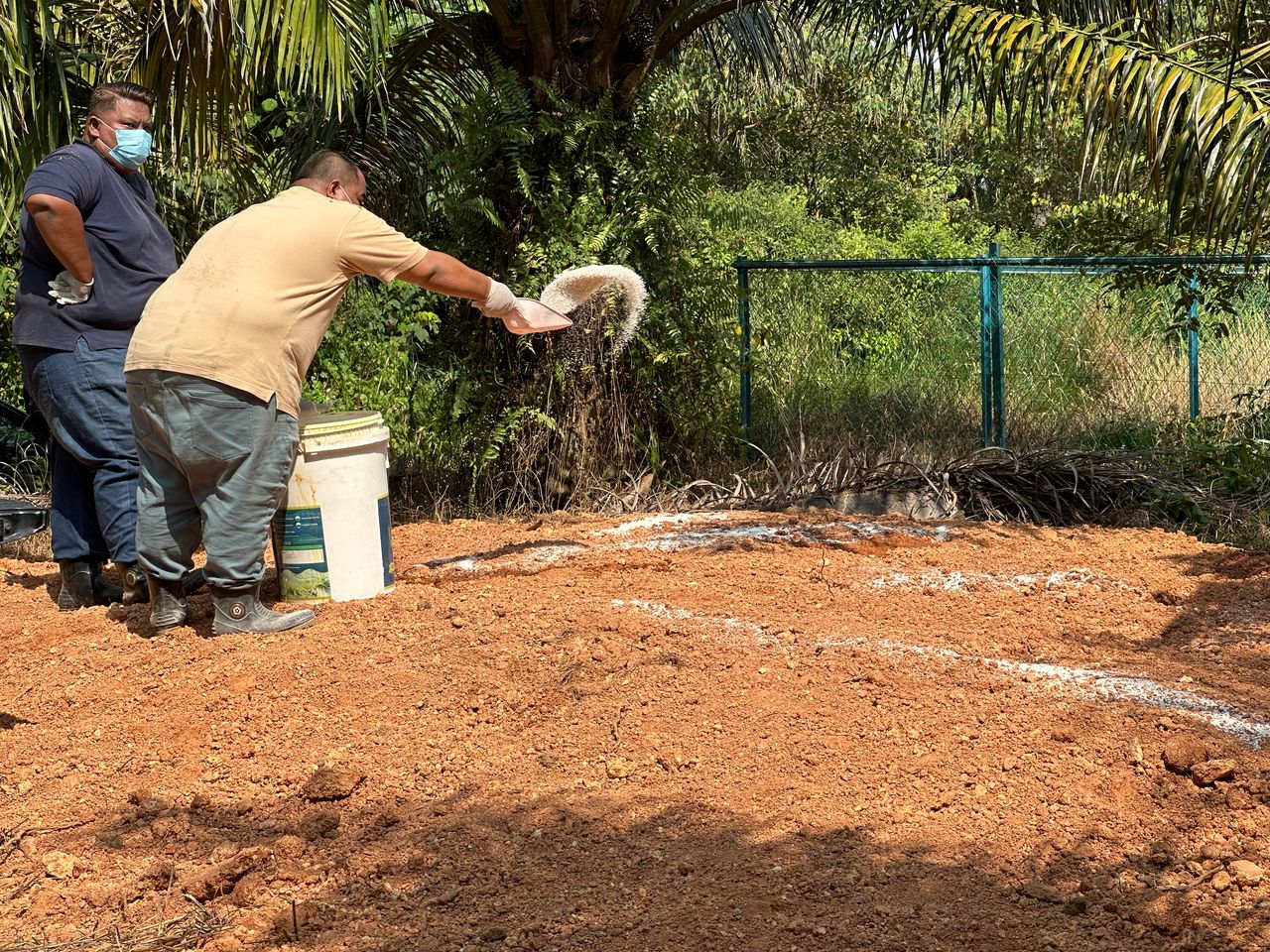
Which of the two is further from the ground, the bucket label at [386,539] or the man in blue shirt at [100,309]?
the man in blue shirt at [100,309]

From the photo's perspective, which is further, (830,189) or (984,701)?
(830,189)

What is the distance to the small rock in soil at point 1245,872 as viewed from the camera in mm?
2961

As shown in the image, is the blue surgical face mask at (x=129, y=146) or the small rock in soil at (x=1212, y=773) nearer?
the small rock in soil at (x=1212, y=773)

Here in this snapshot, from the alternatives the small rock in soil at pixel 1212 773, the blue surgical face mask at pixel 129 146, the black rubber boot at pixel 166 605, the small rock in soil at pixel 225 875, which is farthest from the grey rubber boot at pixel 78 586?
the small rock in soil at pixel 1212 773

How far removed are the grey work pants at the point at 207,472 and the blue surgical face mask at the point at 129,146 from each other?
3.63 ft

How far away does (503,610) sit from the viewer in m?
4.79

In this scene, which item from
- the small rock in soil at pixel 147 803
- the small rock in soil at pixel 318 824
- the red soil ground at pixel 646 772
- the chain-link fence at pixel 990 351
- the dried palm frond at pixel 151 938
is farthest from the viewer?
the chain-link fence at pixel 990 351

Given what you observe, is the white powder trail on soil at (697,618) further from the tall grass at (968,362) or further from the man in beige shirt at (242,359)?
the tall grass at (968,362)

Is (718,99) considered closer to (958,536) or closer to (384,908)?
(958,536)

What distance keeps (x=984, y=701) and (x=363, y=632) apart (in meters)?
2.06

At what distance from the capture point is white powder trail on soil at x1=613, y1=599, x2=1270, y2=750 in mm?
3832

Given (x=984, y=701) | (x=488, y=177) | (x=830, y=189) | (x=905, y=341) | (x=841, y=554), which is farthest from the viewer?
(x=830, y=189)

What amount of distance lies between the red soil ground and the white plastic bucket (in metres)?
0.21

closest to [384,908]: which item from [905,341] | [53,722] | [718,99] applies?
[53,722]
